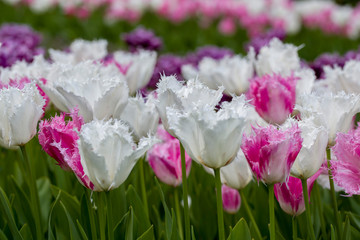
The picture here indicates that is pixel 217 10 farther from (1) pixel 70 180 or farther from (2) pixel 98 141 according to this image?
Result: (2) pixel 98 141

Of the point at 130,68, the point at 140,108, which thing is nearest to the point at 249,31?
the point at 130,68

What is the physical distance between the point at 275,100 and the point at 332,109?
0.22 metres

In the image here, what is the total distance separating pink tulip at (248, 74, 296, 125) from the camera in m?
1.55

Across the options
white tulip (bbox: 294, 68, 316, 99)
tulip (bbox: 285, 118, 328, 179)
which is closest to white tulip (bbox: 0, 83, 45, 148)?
tulip (bbox: 285, 118, 328, 179)

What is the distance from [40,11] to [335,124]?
6.46 metres

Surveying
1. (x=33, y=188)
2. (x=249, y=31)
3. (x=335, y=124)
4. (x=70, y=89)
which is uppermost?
(x=70, y=89)

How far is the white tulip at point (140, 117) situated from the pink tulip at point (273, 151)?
0.38 metres

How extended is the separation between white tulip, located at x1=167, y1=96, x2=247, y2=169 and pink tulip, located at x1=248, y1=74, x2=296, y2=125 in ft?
1.27

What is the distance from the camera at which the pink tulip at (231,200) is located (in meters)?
1.68

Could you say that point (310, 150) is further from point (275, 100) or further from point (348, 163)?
point (275, 100)

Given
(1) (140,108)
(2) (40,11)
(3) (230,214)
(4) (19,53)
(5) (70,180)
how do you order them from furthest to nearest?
(2) (40,11) → (4) (19,53) → (5) (70,180) → (3) (230,214) → (1) (140,108)

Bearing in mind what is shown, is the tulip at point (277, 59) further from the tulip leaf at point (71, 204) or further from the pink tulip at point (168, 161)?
the tulip leaf at point (71, 204)

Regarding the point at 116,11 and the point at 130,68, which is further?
the point at 116,11

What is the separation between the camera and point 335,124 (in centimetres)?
137
